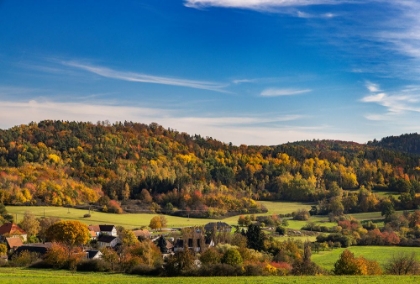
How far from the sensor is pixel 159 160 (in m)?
138

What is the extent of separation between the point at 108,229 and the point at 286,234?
25059 mm

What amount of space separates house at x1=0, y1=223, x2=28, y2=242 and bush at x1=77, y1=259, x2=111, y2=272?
81.5 feet

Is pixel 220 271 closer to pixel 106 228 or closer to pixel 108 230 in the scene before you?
pixel 108 230

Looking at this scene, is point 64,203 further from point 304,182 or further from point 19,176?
point 304,182

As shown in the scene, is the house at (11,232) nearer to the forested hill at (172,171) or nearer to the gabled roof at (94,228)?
the gabled roof at (94,228)

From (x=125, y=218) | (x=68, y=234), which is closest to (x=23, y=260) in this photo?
(x=68, y=234)

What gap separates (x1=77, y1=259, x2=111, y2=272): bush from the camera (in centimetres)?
3297

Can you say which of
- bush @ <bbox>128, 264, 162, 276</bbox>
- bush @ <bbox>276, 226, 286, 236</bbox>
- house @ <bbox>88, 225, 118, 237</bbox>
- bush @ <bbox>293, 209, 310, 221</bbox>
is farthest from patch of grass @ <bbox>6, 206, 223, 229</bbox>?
bush @ <bbox>128, 264, 162, 276</bbox>

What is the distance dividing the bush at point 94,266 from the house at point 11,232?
24851mm

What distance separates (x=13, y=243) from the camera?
5194 centimetres

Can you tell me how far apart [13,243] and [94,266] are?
23.1 metres

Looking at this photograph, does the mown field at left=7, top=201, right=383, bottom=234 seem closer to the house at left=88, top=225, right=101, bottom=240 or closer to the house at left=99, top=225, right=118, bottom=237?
the house at left=99, top=225, right=118, bottom=237

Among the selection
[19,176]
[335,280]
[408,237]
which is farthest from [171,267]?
[19,176]

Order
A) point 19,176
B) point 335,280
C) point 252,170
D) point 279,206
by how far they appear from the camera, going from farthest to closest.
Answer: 1. point 252,170
2. point 279,206
3. point 19,176
4. point 335,280
